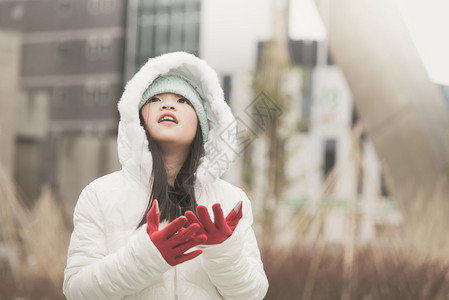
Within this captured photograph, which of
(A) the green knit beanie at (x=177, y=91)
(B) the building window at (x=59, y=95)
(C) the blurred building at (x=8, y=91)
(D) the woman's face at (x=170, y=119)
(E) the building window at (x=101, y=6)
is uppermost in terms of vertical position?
(E) the building window at (x=101, y=6)

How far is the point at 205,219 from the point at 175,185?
0.24m

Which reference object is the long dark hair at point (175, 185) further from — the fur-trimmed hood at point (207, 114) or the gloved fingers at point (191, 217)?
the gloved fingers at point (191, 217)

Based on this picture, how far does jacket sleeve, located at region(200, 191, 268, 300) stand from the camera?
1.19m

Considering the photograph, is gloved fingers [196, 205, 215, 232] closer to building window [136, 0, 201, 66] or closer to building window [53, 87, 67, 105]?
building window [136, 0, 201, 66]

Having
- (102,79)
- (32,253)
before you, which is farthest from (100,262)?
(102,79)

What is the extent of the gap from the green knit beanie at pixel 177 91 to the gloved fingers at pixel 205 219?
0.97 feet

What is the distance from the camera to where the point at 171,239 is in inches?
44.9

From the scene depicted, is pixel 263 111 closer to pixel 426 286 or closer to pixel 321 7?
pixel 426 286

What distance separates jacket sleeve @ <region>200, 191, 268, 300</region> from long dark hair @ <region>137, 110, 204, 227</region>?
113 millimetres

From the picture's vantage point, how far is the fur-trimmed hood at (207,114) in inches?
52.2

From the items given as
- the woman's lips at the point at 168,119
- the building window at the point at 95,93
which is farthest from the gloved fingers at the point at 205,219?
the building window at the point at 95,93

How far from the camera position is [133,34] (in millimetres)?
18281

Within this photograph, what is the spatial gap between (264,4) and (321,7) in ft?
9.21

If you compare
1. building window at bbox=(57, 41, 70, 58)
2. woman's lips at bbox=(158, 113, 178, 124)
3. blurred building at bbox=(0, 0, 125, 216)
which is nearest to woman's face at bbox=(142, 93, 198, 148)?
woman's lips at bbox=(158, 113, 178, 124)
